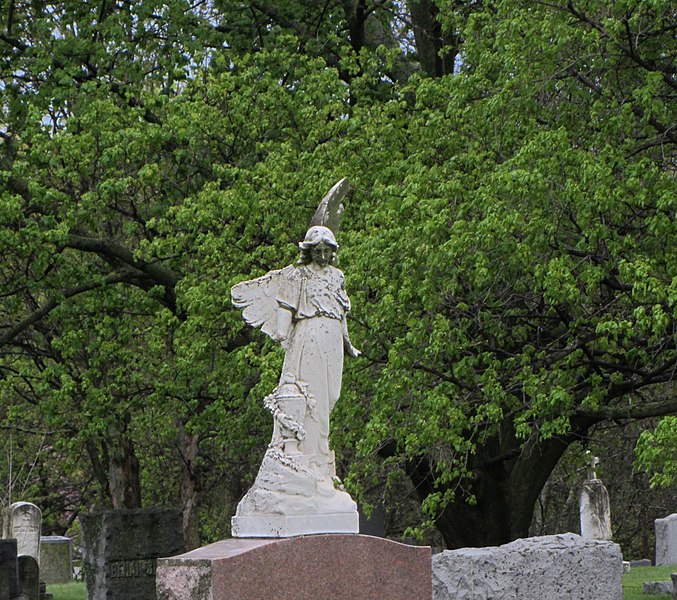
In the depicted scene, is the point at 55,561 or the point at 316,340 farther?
the point at 55,561

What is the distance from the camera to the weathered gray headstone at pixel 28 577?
18562 mm

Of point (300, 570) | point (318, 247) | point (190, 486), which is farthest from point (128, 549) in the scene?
point (190, 486)

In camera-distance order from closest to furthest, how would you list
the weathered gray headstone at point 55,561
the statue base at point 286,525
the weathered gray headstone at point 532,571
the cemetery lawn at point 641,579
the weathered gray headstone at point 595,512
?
the statue base at point 286,525
the weathered gray headstone at point 532,571
the cemetery lawn at point 641,579
the weathered gray headstone at point 595,512
the weathered gray headstone at point 55,561

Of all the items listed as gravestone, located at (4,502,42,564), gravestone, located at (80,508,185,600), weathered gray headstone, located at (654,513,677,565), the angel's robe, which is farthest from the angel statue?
gravestone, located at (4,502,42,564)

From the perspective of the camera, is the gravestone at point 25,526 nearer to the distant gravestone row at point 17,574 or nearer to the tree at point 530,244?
the distant gravestone row at point 17,574

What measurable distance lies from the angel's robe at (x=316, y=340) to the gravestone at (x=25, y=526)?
1800 cm

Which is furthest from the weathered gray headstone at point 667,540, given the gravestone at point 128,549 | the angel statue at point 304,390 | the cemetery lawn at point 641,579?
the angel statue at point 304,390

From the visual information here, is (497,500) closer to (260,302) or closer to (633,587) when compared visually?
(633,587)

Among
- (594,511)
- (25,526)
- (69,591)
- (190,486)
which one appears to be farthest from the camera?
(190,486)

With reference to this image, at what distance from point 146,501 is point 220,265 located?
17304 mm

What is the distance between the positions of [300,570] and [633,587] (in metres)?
11.5

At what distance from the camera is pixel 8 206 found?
63.3 ft

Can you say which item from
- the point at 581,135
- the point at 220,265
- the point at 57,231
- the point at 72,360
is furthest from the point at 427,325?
the point at 72,360

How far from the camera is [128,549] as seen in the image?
16.1 metres
